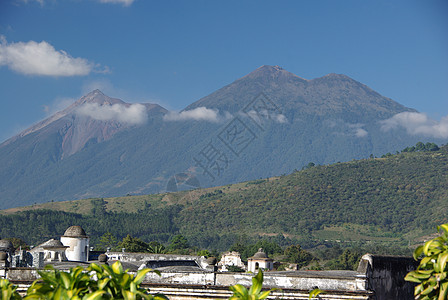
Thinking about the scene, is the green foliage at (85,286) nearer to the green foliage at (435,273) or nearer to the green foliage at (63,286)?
the green foliage at (63,286)

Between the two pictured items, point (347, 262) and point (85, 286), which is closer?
point (85, 286)

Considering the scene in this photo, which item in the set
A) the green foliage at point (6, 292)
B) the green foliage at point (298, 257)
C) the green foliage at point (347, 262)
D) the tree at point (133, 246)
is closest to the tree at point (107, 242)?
the tree at point (133, 246)

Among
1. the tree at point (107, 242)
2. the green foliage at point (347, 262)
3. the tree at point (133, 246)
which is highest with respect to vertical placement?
the tree at point (107, 242)

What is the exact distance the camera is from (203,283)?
17922 mm

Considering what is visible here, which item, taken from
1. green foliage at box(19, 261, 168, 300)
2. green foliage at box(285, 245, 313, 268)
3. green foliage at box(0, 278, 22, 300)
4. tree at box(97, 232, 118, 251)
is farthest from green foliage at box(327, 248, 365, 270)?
green foliage at box(0, 278, 22, 300)

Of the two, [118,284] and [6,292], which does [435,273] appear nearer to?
[118,284]

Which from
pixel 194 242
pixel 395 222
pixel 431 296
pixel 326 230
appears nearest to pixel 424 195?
pixel 395 222

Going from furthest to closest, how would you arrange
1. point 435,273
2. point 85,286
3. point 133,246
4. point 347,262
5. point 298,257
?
1. point 298,257
2. point 347,262
3. point 133,246
4. point 435,273
5. point 85,286

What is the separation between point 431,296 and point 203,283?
26.8ft

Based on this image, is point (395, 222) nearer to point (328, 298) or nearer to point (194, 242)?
point (194, 242)

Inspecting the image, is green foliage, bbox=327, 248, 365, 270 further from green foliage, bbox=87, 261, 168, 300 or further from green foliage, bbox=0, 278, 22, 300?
green foliage, bbox=0, 278, 22, 300

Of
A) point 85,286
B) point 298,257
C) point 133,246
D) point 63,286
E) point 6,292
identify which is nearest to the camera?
point 6,292

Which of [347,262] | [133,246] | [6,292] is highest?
[133,246]

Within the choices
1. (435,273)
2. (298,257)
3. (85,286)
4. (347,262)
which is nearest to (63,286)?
(85,286)
